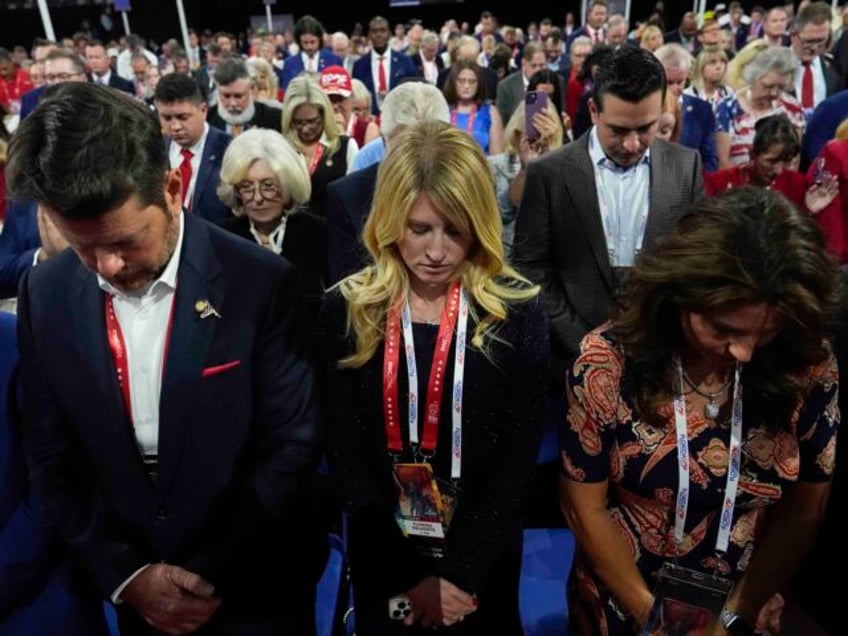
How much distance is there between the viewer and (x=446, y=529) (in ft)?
5.77

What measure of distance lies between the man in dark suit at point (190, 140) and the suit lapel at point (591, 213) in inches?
76.4

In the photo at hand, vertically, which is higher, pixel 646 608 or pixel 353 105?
pixel 353 105

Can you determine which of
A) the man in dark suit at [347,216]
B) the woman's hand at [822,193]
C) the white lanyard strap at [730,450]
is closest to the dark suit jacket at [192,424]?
the white lanyard strap at [730,450]

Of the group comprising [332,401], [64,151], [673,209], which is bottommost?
[332,401]

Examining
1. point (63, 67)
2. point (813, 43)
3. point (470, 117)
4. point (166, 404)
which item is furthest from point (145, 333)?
point (813, 43)

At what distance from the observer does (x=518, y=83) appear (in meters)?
6.32

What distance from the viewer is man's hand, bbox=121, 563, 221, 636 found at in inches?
62.6

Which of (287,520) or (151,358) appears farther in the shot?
(287,520)

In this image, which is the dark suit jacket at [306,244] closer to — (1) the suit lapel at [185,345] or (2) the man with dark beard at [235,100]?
(1) the suit lapel at [185,345]

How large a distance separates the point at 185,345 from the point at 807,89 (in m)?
5.60

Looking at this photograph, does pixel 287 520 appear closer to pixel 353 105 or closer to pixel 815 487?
pixel 815 487

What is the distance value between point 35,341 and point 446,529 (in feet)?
3.51

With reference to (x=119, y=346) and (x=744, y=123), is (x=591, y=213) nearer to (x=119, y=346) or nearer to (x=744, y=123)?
(x=119, y=346)

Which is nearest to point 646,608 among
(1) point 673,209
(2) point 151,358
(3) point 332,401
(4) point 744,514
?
(4) point 744,514
